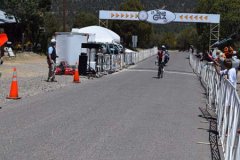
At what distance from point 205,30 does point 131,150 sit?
57704 mm

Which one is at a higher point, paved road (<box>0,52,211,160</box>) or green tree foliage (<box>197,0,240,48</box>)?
green tree foliage (<box>197,0,240,48</box>)

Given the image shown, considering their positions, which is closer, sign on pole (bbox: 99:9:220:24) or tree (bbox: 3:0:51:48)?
tree (bbox: 3:0:51:48)

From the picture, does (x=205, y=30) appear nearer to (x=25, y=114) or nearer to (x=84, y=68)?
(x=84, y=68)

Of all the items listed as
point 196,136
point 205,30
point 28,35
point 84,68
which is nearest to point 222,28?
point 205,30

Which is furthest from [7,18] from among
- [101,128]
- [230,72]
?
[101,128]

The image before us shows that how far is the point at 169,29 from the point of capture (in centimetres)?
18975

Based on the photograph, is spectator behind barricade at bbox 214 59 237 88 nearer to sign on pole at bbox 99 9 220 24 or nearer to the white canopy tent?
sign on pole at bbox 99 9 220 24

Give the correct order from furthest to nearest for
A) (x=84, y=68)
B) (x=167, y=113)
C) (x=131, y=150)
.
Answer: (x=84, y=68)
(x=167, y=113)
(x=131, y=150)

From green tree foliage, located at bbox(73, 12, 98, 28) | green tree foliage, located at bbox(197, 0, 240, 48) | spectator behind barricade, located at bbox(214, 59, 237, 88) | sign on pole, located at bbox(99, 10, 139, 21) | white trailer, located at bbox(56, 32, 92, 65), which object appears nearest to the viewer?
spectator behind barricade, located at bbox(214, 59, 237, 88)

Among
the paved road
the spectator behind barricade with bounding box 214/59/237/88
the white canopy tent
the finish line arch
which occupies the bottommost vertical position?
the paved road

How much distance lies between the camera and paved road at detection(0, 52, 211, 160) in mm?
8305

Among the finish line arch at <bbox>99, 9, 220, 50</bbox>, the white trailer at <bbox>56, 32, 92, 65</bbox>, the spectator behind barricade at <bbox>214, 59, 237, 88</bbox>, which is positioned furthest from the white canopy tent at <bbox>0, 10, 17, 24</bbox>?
the spectator behind barricade at <bbox>214, 59, 237, 88</bbox>

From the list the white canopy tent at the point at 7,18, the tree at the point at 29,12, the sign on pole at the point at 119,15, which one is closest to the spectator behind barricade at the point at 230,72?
the tree at the point at 29,12

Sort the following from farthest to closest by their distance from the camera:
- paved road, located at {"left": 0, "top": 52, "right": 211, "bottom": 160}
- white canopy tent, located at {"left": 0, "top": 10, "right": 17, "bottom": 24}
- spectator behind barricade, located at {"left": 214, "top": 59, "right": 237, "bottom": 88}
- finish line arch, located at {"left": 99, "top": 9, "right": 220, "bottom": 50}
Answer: finish line arch, located at {"left": 99, "top": 9, "right": 220, "bottom": 50} → white canopy tent, located at {"left": 0, "top": 10, "right": 17, "bottom": 24} → spectator behind barricade, located at {"left": 214, "top": 59, "right": 237, "bottom": 88} → paved road, located at {"left": 0, "top": 52, "right": 211, "bottom": 160}
